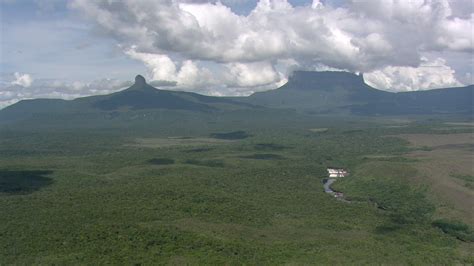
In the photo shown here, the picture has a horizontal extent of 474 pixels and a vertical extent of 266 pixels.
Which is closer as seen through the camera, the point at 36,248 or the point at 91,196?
the point at 36,248

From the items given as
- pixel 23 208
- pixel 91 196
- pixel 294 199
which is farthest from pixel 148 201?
pixel 294 199

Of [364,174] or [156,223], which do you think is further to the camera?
[364,174]

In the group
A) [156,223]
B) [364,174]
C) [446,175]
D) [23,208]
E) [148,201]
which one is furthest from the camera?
[364,174]

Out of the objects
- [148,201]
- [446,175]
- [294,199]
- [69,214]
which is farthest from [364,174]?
[69,214]

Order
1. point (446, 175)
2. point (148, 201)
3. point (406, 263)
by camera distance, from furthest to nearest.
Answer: point (446, 175), point (148, 201), point (406, 263)

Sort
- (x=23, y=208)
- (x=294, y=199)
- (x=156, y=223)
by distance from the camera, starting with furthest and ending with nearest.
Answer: (x=294, y=199) < (x=23, y=208) < (x=156, y=223)

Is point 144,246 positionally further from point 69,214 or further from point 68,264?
point 69,214

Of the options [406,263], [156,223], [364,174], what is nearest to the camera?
[406,263]

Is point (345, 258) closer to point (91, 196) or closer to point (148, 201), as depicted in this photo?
point (148, 201)

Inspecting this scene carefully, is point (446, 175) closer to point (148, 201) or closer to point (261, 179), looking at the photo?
point (261, 179)
